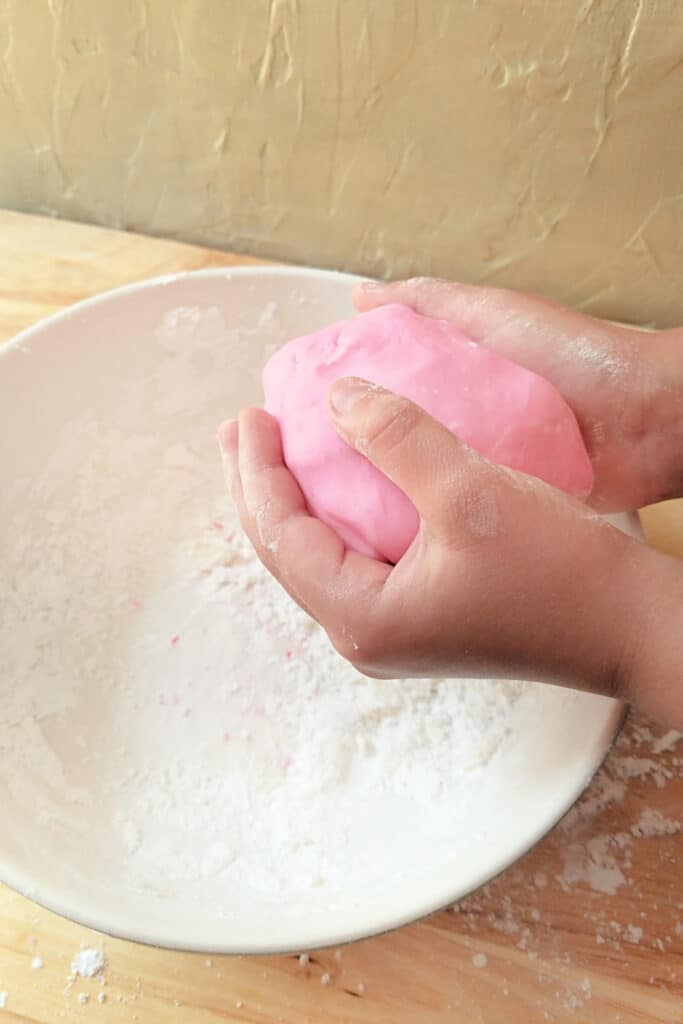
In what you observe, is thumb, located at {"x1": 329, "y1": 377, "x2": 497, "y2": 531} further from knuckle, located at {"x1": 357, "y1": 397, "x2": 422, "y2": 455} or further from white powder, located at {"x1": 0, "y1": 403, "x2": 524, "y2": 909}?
white powder, located at {"x1": 0, "y1": 403, "x2": 524, "y2": 909}

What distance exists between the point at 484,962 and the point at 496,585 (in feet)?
0.87

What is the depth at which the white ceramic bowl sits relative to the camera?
0.56 m

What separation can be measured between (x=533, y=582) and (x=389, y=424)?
0.13m

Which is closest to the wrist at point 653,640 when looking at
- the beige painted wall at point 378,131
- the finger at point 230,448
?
the finger at point 230,448

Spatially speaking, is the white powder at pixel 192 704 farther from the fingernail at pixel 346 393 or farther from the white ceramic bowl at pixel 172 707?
the fingernail at pixel 346 393

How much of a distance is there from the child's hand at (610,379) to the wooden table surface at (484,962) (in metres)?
0.25

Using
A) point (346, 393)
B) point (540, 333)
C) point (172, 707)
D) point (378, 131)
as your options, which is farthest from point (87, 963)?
point (378, 131)

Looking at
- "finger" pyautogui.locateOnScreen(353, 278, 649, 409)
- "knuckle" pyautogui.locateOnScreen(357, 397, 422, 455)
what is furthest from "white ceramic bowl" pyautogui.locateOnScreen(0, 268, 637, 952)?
"knuckle" pyautogui.locateOnScreen(357, 397, 422, 455)

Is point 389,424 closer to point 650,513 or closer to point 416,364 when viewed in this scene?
point 416,364

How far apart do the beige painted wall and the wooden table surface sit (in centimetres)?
53

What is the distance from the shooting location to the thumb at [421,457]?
52cm

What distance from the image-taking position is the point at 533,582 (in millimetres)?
521

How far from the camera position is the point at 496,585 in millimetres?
520

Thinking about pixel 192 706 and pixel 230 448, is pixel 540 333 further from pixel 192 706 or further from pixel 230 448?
pixel 192 706
